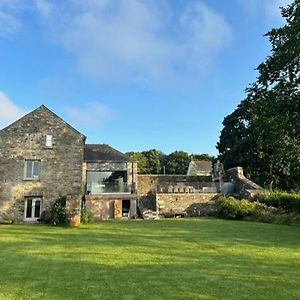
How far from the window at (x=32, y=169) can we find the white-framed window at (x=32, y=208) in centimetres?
173

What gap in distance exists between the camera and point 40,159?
29.1m

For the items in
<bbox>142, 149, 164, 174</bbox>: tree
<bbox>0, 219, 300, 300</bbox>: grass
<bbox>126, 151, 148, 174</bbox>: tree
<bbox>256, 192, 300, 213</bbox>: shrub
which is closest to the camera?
<bbox>0, 219, 300, 300</bbox>: grass

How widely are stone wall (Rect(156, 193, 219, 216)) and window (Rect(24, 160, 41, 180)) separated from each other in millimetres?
11816

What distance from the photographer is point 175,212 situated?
3466cm

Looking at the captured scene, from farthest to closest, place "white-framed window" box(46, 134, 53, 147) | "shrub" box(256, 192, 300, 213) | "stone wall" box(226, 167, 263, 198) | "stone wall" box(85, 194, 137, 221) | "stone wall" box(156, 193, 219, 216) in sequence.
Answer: "stone wall" box(156, 193, 219, 216) < "stone wall" box(226, 167, 263, 198) < "stone wall" box(85, 194, 137, 221) < "white-framed window" box(46, 134, 53, 147) < "shrub" box(256, 192, 300, 213)

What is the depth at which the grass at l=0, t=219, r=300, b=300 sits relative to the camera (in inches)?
290

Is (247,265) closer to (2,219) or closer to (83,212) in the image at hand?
(83,212)

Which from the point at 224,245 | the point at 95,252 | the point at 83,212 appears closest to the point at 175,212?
the point at 83,212

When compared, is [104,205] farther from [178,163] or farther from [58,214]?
[178,163]

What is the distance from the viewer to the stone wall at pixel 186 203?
34875 millimetres

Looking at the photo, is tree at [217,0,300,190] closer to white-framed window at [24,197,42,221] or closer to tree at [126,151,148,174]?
white-framed window at [24,197,42,221]

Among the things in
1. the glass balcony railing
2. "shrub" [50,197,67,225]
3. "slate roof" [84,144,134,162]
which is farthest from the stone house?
"slate roof" [84,144,134,162]

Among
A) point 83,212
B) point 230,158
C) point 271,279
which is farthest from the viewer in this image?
point 230,158

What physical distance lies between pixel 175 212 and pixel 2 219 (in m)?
15.3
